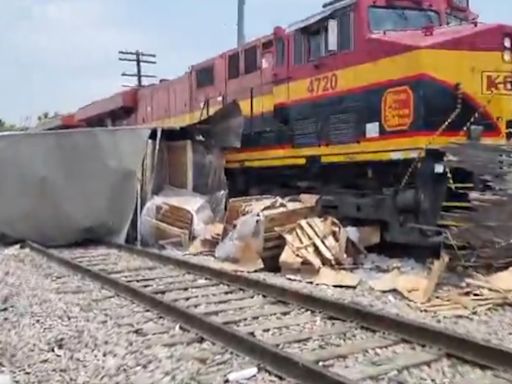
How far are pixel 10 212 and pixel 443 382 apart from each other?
856 cm

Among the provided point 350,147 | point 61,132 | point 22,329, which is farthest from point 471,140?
point 61,132

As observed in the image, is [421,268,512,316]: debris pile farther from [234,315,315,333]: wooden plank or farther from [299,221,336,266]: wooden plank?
[299,221,336,266]: wooden plank

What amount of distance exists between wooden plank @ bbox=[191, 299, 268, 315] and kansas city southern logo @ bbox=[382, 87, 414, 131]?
317cm

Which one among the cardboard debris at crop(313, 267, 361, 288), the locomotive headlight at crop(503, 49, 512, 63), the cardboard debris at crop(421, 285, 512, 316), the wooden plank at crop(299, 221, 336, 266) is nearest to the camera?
the cardboard debris at crop(421, 285, 512, 316)

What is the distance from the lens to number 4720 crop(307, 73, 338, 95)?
9984 mm

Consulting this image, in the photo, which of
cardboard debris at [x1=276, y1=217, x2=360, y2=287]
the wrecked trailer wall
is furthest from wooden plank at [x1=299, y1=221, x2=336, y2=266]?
the wrecked trailer wall

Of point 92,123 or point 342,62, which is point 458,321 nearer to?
point 342,62

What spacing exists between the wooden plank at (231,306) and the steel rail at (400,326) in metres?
0.23

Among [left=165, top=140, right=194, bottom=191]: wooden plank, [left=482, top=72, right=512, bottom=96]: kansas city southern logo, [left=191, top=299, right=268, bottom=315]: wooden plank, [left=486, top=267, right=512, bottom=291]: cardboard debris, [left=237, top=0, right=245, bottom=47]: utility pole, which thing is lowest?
[left=191, top=299, right=268, bottom=315]: wooden plank

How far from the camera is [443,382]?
4.34 m

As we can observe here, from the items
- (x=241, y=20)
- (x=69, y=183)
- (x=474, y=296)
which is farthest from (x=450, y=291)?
(x=241, y=20)

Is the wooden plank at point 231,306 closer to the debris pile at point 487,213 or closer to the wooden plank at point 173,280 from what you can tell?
the wooden plank at point 173,280

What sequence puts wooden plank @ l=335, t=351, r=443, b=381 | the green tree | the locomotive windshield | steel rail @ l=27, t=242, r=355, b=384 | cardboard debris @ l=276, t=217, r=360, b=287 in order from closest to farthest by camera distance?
1. steel rail @ l=27, t=242, r=355, b=384
2. wooden plank @ l=335, t=351, r=443, b=381
3. cardboard debris @ l=276, t=217, r=360, b=287
4. the locomotive windshield
5. the green tree

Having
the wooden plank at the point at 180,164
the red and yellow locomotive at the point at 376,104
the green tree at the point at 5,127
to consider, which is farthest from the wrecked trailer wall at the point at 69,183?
the green tree at the point at 5,127
